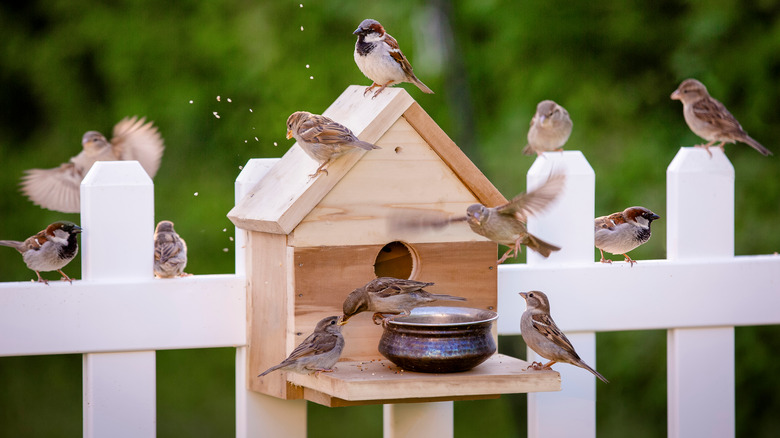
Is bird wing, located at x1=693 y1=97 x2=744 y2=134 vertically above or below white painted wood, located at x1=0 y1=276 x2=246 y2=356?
above

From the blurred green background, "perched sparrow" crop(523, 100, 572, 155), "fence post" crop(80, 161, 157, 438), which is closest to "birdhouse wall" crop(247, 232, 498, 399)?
"fence post" crop(80, 161, 157, 438)

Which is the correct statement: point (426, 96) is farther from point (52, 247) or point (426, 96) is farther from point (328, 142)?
point (328, 142)

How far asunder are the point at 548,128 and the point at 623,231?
1.84 metres

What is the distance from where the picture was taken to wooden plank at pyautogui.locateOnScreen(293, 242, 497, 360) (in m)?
4.20

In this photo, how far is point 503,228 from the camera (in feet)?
14.3

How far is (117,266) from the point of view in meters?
4.28

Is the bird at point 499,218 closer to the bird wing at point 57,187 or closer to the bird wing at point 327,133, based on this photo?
the bird wing at point 327,133

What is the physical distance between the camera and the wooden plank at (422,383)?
380 centimetres

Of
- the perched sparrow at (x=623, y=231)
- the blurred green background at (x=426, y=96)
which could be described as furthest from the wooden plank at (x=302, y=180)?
the blurred green background at (x=426, y=96)

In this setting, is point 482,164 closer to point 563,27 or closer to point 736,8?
point 563,27

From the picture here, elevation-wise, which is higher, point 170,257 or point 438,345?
point 170,257

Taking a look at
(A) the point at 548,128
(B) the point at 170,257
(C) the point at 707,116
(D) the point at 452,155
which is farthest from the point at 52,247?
(C) the point at 707,116

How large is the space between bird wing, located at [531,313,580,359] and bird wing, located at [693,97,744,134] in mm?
3590

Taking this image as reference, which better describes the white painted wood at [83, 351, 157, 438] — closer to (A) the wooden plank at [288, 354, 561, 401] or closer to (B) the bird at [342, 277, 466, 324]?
(A) the wooden plank at [288, 354, 561, 401]
